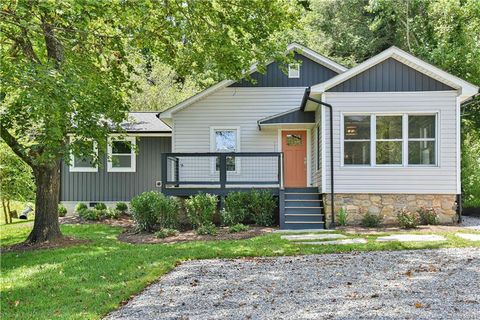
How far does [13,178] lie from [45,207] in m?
4.68

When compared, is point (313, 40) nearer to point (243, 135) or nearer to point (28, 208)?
point (243, 135)

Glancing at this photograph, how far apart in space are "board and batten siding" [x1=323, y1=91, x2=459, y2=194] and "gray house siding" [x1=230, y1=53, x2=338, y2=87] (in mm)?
3186

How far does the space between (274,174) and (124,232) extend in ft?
15.4

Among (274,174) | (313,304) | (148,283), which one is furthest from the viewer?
(274,174)

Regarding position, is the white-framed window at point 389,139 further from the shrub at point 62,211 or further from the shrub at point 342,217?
the shrub at point 62,211

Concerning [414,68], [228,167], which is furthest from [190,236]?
[414,68]

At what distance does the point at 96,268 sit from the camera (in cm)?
696

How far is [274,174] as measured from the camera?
13719mm

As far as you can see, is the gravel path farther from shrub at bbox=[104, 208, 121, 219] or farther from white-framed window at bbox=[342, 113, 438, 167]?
shrub at bbox=[104, 208, 121, 219]

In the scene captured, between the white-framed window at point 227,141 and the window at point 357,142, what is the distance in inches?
155

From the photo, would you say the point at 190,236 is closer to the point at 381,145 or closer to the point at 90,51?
the point at 90,51

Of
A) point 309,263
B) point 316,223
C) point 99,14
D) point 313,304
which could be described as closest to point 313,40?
point 316,223

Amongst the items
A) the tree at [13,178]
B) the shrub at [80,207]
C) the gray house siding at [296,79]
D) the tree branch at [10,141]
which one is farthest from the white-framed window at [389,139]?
the tree at [13,178]

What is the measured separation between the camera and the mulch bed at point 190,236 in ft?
A: 33.1
